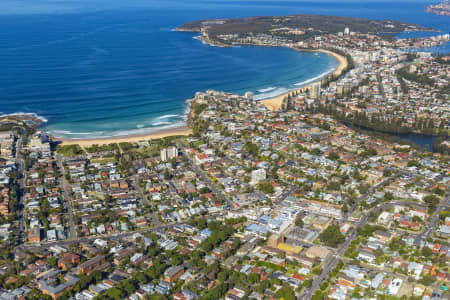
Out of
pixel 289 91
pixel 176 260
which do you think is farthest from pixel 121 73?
pixel 176 260

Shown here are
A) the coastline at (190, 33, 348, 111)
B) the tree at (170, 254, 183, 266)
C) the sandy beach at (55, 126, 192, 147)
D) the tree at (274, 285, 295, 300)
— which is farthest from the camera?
the coastline at (190, 33, 348, 111)

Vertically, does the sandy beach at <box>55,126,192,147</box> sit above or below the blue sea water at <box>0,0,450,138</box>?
below

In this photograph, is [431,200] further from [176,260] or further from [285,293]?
[176,260]

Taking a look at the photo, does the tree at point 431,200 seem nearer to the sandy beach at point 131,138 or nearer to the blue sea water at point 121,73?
the sandy beach at point 131,138

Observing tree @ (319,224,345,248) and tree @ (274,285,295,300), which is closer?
tree @ (274,285,295,300)

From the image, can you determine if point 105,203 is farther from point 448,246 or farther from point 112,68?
point 112,68

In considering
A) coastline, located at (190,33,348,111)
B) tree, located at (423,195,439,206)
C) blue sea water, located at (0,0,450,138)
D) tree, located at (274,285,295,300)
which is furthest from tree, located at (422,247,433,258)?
coastline, located at (190,33,348,111)

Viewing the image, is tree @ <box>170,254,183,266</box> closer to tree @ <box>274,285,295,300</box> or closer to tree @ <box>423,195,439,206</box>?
tree @ <box>274,285,295,300</box>

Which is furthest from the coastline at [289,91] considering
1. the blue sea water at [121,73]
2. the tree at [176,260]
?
the tree at [176,260]
